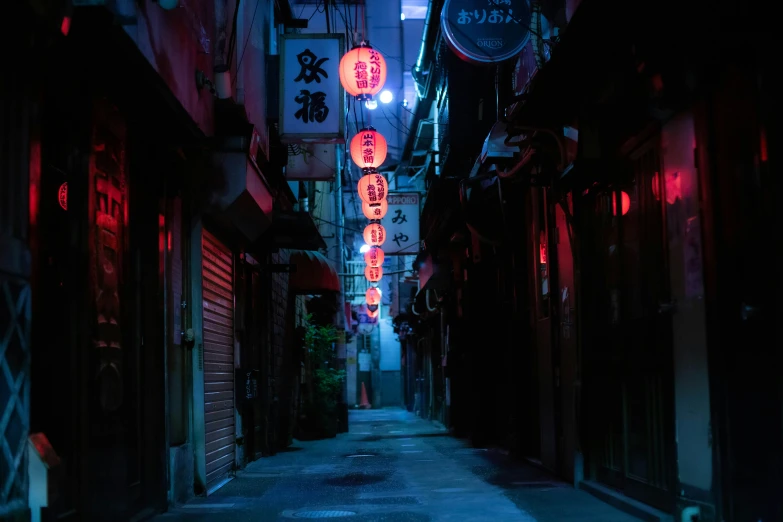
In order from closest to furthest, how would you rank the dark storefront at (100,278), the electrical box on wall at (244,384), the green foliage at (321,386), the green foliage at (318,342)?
1. the dark storefront at (100,278)
2. the electrical box on wall at (244,384)
3. the green foliage at (321,386)
4. the green foliage at (318,342)

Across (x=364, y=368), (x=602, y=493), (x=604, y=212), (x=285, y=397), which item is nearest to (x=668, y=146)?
(x=604, y=212)

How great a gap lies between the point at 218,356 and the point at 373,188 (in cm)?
902

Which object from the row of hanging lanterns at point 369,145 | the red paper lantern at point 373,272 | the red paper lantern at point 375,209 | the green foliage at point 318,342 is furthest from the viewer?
the red paper lantern at point 373,272

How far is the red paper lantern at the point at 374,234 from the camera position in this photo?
76.2 ft

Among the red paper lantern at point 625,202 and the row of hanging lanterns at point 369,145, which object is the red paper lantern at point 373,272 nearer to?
the row of hanging lanterns at point 369,145

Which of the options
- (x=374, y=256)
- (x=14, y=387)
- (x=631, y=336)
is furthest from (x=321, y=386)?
(x=14, y=387)

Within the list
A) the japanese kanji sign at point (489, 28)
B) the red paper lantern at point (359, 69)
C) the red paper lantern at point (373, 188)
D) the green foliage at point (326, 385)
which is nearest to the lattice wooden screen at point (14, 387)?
the japanese kanji sign at point (489, 28)

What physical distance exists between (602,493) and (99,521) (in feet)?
18.0

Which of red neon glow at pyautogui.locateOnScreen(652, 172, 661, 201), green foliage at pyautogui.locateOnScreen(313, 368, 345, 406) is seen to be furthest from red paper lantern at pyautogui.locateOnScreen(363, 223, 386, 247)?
red neon glow at pyautogui.locateOnScreen(652, 172, 661, 201)

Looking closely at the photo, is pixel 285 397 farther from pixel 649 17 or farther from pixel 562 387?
pixel 649 17

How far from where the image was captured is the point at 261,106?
1540 cm

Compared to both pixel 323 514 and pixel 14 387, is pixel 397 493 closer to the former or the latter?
pixel 323 514

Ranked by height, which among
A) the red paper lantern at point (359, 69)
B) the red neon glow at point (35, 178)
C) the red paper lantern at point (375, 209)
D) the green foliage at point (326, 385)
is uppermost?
the red paper lantern at point (359, 69)

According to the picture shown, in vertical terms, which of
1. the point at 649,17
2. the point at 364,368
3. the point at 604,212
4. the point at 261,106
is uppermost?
the point at 261,106
